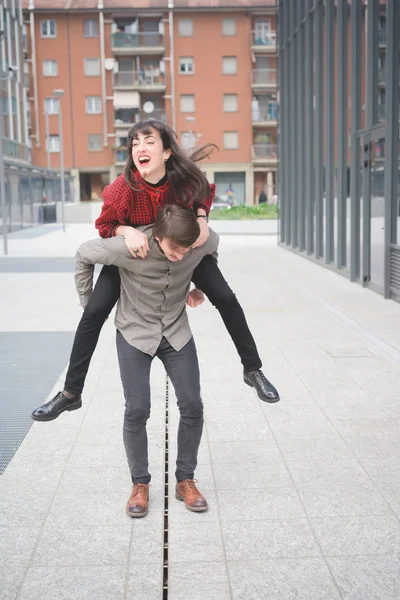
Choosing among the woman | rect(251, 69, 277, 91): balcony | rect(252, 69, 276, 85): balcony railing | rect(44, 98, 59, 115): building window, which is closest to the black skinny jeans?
the woman

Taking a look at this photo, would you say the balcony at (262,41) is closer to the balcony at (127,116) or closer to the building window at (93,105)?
the balcony at (127,116)

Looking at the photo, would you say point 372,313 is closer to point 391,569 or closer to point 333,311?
point 333,311

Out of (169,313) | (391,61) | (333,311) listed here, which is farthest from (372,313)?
(169,313)

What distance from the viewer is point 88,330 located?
3.96 meters

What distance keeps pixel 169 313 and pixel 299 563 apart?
1.22 m

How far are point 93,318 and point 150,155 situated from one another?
761mm

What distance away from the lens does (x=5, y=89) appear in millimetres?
43938

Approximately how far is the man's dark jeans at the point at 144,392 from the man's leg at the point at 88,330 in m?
0.15

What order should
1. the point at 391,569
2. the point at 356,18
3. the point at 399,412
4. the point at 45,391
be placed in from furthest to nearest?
the point at 356,18, the point at 45,391, the point at 399,412, the point at 391,569

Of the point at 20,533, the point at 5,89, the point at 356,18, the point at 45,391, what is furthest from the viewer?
the point at 5,89

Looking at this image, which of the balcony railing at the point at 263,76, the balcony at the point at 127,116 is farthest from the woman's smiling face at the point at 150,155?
the balcony at the point at 127,116

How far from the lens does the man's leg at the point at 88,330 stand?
393cm

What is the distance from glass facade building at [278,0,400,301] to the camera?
39.7ft

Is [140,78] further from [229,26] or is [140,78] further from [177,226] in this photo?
[177,226]
